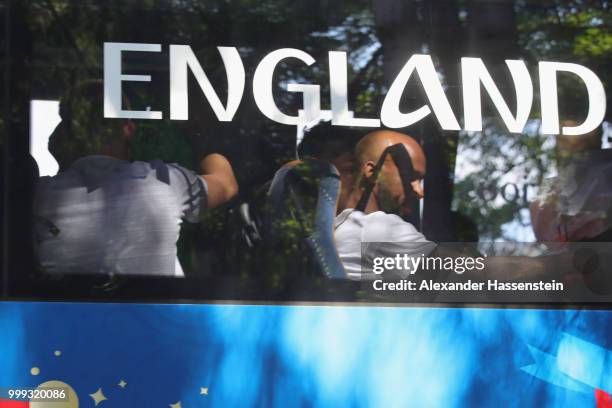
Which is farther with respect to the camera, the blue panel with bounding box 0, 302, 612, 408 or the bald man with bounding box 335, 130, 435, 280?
the bald man with bounding box 335, 130, 435, 280

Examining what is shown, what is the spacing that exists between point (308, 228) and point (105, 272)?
927mm

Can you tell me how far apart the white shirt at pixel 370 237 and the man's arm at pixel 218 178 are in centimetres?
51

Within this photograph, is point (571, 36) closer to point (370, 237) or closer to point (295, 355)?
point (370, 237)

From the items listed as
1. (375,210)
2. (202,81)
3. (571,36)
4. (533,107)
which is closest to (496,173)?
(533,107)

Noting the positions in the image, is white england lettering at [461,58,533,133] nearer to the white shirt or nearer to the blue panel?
the white shirt

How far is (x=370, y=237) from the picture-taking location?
14.8ft

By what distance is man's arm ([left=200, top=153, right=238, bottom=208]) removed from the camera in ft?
14.7

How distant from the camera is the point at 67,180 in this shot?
4.43 m

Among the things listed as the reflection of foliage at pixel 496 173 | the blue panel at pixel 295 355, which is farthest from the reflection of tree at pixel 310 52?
the blue panel at pixel 295 355

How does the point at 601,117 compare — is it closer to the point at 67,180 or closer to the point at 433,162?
the point at 433,162

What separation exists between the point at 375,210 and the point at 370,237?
125 mm

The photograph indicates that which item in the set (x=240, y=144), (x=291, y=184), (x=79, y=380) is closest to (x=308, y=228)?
(x=291, y=184)

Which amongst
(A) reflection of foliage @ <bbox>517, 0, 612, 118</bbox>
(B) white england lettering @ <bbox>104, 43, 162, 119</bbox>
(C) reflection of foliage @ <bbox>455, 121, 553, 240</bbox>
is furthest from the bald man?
(B) white england lettering @ <bbox>104, 43, 162, 119</bbox>

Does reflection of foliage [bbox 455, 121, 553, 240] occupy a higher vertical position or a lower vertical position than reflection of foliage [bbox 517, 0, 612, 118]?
lower
